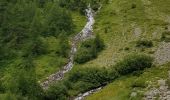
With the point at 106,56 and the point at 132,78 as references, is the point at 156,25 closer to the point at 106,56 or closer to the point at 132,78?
the point at 106,56

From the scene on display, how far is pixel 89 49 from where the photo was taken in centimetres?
14600

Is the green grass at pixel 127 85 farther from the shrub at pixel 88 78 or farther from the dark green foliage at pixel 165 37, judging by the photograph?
the dark green foliage at pixel 165 37

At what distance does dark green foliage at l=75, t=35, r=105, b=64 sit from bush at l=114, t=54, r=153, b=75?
1829 centimetres

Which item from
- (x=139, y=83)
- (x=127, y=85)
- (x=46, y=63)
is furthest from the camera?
(x=46, y=63)

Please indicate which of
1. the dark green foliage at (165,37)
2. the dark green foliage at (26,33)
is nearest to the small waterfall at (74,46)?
the dark green foliage at (26,33)

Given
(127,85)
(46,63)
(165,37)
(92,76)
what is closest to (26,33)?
(46,63)

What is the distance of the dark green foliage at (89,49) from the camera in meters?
141

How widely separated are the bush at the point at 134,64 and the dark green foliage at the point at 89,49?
1829 centimetres

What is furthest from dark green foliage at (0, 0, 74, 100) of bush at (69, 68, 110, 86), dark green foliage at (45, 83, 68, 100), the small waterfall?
bush at (69, 68, 110, 86)

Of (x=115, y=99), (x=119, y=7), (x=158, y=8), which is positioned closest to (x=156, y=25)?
(x=158, y=8)

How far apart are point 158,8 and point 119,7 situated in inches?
685

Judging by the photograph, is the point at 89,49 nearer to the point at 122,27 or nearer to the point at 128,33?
the point at 128,33

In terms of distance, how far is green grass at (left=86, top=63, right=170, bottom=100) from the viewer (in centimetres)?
11088

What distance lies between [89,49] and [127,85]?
3266 centimetres
